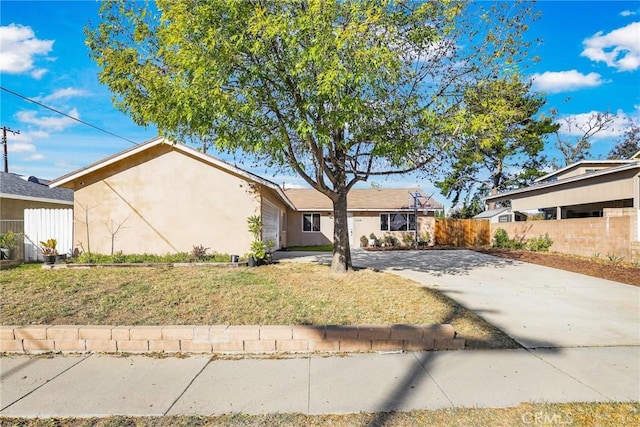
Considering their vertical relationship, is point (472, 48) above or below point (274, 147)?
above

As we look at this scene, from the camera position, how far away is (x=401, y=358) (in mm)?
4145

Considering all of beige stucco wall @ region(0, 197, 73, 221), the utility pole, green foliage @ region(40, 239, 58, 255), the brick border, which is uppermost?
the utility pole

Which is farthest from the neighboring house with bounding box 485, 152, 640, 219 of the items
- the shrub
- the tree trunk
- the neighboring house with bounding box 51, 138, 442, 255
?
the neighboring house with bounding box 51, 138, 442, 255

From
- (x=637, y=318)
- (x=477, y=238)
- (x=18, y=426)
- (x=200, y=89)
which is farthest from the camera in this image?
(x=477, y=238)

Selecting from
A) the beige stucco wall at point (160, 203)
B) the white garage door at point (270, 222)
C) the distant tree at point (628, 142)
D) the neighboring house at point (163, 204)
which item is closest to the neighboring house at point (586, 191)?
the neighboring house at point (163, 204)

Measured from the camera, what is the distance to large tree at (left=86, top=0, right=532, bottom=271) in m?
6.59

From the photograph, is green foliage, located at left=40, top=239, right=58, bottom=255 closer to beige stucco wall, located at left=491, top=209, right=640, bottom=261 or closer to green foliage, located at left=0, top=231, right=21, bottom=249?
green foliage, located at left=0, top=231, right=21, bottom=249

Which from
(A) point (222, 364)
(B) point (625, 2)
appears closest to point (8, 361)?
(A) point (222, 364)

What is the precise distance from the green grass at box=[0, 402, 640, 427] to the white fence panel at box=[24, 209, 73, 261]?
11.7 meters

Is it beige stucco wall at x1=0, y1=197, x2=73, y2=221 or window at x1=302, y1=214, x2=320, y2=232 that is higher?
beige stucco wall at x1=0, y1=197, x2=73, y2=221

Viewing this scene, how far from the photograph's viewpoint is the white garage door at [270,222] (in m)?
14.3

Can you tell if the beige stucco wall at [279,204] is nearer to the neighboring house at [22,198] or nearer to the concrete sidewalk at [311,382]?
the concrete sidewalk at [311,382]

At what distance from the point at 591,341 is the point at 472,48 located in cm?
731

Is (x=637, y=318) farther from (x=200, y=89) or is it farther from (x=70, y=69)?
(x=70, y=69)
